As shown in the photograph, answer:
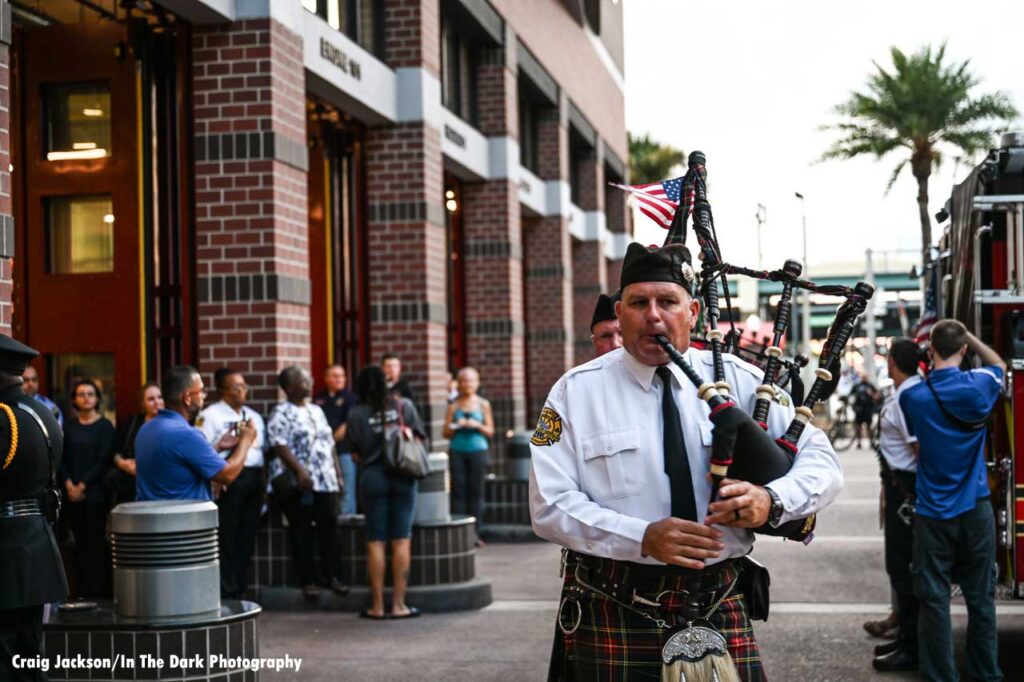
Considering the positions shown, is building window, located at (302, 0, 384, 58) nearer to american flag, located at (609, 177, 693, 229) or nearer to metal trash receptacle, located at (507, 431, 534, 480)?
metal trash receptacle, located at (507, 431, 534, 480)

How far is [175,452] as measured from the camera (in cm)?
852

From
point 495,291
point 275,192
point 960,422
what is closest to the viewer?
point 960,422

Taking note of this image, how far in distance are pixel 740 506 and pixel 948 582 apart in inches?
180

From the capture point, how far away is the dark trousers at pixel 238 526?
10492 millimetres

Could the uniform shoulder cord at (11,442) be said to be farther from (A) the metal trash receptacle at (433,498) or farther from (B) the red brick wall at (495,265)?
(B) the red brick wall at (495,265)

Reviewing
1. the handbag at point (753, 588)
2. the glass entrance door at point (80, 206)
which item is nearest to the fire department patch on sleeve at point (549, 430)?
the handbag at point (753, 588)

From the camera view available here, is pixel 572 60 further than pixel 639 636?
Yes

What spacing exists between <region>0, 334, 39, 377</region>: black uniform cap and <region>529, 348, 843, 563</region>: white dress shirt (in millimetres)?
3048

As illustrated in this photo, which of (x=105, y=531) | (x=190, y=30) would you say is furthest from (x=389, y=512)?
(x=190, y=30)

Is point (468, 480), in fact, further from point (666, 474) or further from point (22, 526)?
point (666, 474)

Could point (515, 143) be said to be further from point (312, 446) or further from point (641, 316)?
point (641, 316)

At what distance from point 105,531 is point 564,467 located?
7519 mm

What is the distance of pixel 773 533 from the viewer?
3.90 meters

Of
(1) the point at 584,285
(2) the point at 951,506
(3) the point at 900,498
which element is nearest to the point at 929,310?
(3) the point at 900,498
